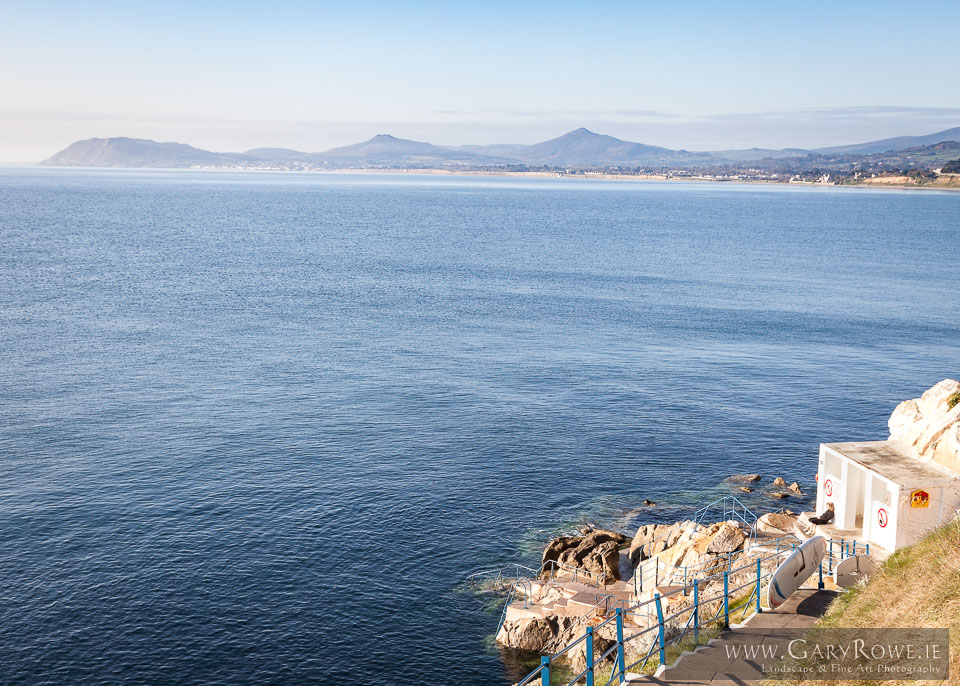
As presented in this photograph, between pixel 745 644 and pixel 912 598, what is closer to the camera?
pixel 912 598

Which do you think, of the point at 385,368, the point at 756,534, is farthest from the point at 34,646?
the point at 385,368

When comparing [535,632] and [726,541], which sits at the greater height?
[726,541]

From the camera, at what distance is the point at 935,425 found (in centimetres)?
3266

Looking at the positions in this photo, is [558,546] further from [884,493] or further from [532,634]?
[884,493]

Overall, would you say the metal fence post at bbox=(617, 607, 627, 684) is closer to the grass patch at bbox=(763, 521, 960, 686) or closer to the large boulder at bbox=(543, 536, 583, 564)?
the grass patch at bbox=(763, 521, 960, 686)

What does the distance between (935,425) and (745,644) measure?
627 inches

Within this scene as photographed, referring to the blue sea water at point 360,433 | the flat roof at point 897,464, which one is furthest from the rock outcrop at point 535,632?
the flat roof at point 897,464

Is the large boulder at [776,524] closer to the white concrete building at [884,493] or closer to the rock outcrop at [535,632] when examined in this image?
the white concrete building at [884,493]

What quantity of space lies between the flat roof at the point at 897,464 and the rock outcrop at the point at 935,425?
0.38 metres

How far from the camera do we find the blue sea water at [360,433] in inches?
1426

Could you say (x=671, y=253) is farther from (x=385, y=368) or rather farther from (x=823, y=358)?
(x=385, y=368)

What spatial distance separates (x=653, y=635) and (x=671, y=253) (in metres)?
139

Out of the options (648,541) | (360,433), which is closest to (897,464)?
(648,541)

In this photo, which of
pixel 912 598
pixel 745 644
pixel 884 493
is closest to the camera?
pixel 912 598
